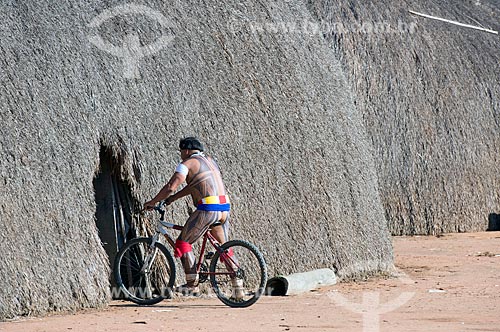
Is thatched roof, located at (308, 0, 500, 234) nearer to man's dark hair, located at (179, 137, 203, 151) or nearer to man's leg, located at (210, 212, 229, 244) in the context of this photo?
man's leg, located at (210, 212, 229, 244)

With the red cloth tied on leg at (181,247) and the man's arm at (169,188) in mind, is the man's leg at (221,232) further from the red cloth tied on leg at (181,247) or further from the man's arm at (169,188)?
the man's arm at (169,188)

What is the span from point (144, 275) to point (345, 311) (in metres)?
1.95

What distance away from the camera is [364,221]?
1314cm

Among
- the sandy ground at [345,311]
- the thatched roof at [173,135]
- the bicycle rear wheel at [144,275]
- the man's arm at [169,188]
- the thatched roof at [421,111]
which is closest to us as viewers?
the sandy ground at [345,311]

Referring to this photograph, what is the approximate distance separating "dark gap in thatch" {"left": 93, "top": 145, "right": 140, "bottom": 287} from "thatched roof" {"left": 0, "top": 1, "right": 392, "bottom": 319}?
187 mm

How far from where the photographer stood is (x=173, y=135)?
428 inches

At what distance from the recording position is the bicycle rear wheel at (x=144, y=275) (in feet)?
33.0

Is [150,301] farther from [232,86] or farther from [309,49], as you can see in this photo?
[309,49]

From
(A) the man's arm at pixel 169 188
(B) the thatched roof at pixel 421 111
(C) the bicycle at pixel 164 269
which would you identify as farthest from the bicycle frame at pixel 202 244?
(B) the thatched roof at pixel 421 111

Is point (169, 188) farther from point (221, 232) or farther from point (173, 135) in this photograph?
point (173, 135)

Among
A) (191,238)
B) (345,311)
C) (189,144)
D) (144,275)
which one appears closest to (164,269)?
(144,275)

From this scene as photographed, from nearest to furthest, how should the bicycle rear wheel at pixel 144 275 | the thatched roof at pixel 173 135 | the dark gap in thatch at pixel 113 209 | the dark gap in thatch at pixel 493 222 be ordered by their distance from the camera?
the thatched roof at pixel 173 135
the bicycle rear wheel at pixel 144 275
the dark gap in thatch at pixel 113 209
the dark gap in thatch at pixel 493 222

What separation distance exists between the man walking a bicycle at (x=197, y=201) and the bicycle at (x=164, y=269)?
8cm

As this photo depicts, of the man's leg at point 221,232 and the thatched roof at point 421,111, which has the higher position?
the thatched roof at point 421,111
